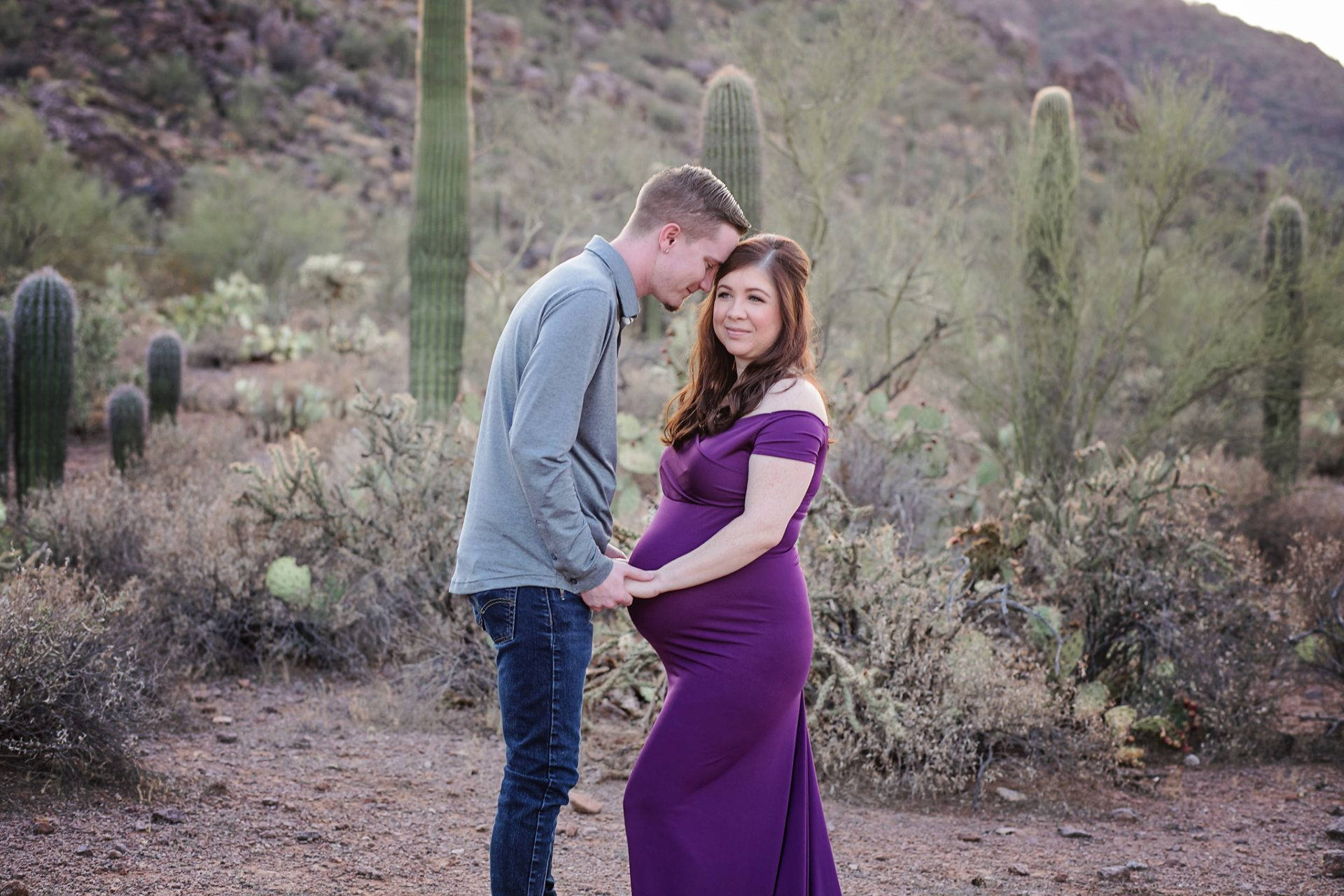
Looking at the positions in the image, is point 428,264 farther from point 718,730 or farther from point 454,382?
point 718,730

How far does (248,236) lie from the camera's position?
55.1ft

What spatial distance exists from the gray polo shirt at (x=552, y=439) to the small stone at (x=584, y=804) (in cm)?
191

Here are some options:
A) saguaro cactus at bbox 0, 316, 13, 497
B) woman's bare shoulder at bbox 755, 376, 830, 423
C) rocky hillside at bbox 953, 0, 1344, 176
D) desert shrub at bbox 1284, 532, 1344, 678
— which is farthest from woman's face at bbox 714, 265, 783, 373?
rocky hillside at bbox 953, 0, 1344, 176

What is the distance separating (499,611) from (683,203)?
1081mm

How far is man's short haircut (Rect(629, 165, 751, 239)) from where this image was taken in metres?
2.74

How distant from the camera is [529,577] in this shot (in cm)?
256

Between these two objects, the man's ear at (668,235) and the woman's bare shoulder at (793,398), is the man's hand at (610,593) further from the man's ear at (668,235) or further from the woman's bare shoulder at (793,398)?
the man's ear at (668,235)

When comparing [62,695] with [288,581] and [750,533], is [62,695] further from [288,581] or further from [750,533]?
[750,533]

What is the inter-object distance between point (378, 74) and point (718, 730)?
28.5m

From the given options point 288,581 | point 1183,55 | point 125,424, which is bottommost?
point 288,581

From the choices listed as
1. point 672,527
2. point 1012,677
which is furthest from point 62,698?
point 1012,677

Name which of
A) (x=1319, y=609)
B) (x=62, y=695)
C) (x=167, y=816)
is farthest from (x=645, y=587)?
(x=1319, y=609)

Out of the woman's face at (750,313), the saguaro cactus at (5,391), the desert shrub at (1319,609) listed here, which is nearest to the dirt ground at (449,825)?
the desert shrub at (1319,609)

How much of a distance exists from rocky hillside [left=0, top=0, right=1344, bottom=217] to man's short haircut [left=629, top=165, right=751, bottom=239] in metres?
18.2
